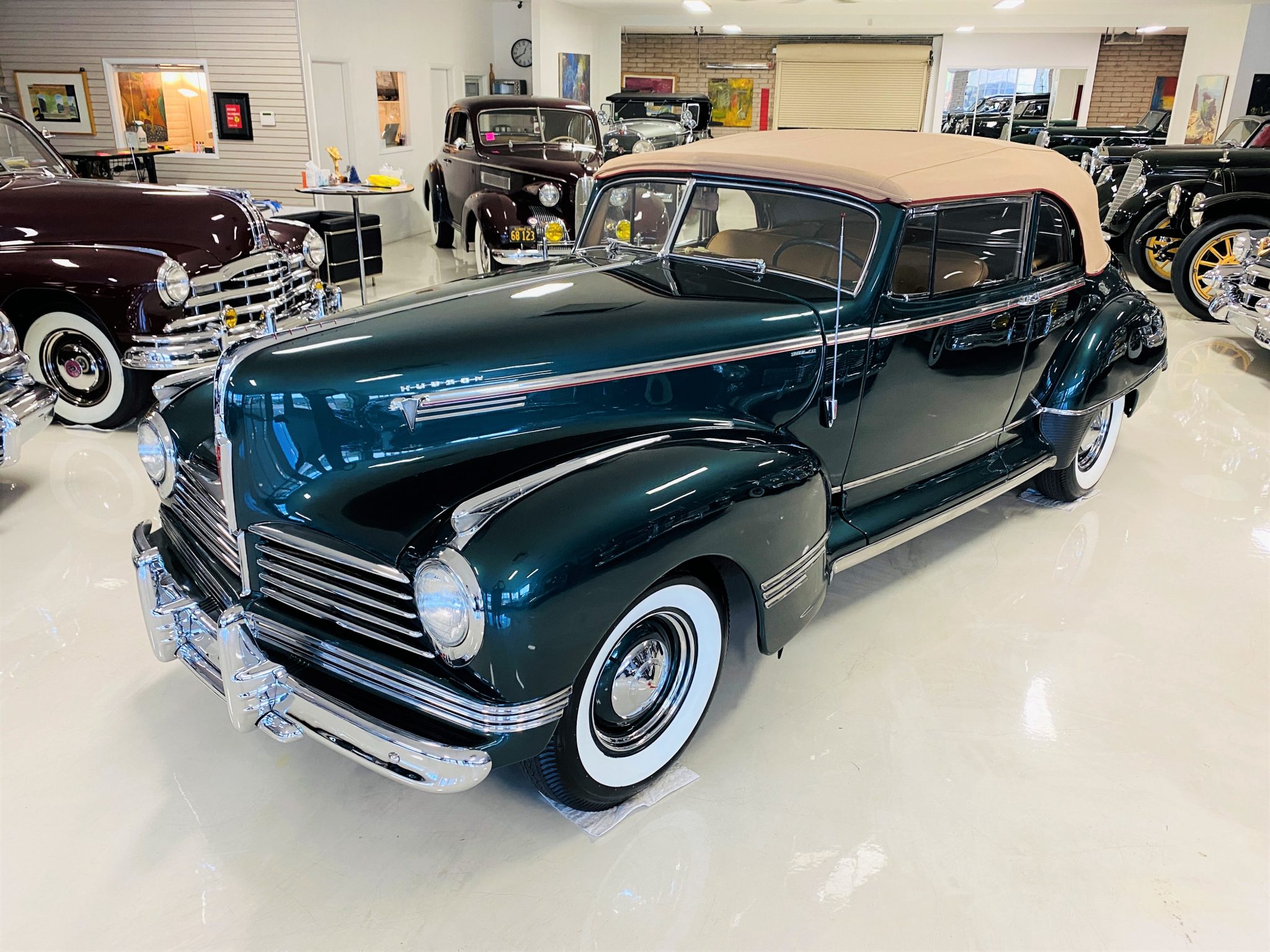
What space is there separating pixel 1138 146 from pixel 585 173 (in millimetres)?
7261

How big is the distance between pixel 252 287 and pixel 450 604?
434 cm

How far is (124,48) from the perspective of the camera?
11.0 m

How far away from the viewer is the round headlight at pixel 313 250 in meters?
6.19

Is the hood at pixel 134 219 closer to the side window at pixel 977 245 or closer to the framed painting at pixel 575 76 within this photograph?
the side window at pixel 977 245

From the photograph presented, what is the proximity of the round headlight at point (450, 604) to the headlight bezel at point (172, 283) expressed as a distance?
12.6 feet

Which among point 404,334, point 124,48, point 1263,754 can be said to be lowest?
point 1263,754

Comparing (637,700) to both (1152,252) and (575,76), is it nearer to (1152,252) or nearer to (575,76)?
(1152,252)

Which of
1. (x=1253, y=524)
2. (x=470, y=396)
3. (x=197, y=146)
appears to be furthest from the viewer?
(x=197, y=146)

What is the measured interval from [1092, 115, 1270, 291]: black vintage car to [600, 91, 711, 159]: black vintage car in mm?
6393

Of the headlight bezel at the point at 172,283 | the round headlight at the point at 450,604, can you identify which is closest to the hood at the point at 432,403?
the round headlight at the point at 450,604

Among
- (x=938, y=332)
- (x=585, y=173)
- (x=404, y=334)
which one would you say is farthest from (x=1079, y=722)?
(x=585, y=173)

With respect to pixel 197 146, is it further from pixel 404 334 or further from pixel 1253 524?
pixel 1253 524

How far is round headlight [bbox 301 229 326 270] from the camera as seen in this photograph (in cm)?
619

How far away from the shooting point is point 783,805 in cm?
252
